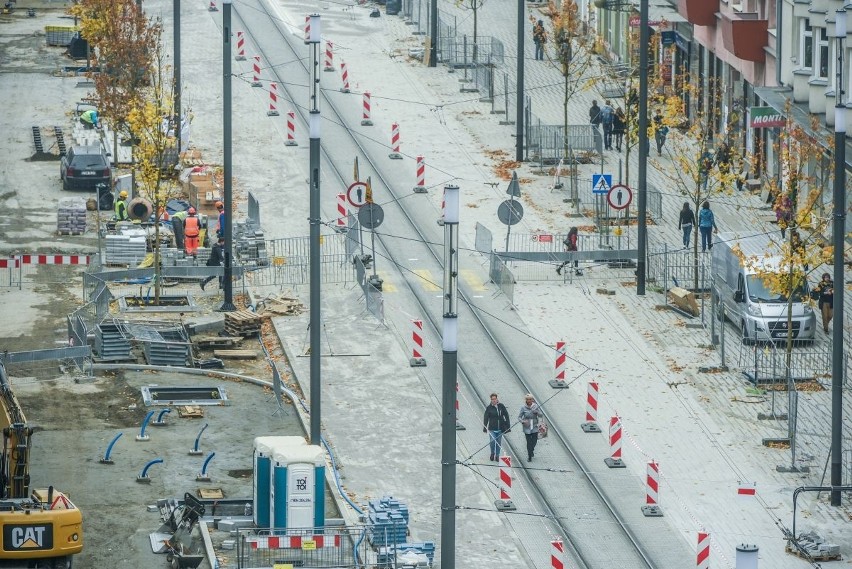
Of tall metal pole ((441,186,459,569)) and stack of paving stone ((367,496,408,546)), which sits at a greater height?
tall metal pole ((441,186,459,569))

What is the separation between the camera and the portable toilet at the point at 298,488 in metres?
40.9

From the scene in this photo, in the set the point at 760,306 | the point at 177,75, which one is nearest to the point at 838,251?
the point at 760,306

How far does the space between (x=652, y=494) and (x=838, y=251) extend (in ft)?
19.7

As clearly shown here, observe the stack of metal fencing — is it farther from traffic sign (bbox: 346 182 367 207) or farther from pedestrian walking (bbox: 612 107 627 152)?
pedestrian walking (bbox: 612 107 627 152)

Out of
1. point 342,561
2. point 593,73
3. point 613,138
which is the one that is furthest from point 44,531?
point 593,73

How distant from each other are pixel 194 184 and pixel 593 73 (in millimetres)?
20892

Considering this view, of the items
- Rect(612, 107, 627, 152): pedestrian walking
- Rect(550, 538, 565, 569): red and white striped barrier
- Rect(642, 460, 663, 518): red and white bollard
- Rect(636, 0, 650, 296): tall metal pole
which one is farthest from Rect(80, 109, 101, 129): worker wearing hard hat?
Rect(550, 538, 565, 569): red and white striped barrier

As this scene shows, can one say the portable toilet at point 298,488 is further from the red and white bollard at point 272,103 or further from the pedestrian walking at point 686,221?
the red and white bollard at point 272,103

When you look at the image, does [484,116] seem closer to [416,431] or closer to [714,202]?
[714,202]

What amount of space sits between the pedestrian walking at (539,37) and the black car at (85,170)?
2133cm

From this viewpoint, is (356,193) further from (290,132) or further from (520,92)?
(290,132)

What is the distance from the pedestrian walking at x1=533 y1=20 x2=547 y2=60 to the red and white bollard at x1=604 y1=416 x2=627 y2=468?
4141 centimetres

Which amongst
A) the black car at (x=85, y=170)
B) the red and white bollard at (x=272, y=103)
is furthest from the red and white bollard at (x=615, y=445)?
the red and white bollard at (x=272, y=103)

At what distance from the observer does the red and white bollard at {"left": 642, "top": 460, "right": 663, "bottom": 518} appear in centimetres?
4359
